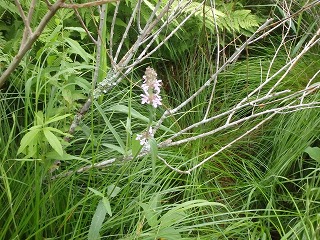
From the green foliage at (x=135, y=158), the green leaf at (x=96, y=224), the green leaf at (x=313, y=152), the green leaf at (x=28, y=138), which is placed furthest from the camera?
the green leaf at (x=313, y=152)

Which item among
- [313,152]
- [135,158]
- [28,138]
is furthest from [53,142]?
[313,152]

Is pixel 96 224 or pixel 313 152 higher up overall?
pixel 96 224

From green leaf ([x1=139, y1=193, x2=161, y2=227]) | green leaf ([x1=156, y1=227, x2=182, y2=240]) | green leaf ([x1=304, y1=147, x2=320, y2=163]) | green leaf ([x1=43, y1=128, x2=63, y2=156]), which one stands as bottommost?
green leaf ([x1=304, y1=147, x2=320, y2=163])

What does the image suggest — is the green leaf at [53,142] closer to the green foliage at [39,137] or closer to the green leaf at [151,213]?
the green foliage at [39,137]

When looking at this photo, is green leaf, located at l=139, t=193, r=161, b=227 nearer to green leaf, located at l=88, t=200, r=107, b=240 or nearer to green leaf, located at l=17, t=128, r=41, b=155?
green leaf, located at l=88, t=200, r=107, b=240

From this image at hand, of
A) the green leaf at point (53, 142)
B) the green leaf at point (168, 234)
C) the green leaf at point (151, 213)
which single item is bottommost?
the green leaf at point (168, 234)

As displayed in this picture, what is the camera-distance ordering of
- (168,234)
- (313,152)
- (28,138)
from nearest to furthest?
1. (28,138)
2. (168,234)
3. (313,152)

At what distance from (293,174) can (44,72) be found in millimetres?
1238

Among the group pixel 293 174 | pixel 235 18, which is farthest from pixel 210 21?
pixel 293 174

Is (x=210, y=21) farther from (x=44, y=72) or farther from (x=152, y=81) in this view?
(x=152, y=81)

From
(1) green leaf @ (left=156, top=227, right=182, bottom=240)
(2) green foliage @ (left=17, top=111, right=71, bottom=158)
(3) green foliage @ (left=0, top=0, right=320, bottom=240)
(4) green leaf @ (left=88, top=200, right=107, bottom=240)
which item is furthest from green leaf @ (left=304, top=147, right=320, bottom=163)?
(2) green foliage @ (left=17, top=111, right=71, bottom=158)

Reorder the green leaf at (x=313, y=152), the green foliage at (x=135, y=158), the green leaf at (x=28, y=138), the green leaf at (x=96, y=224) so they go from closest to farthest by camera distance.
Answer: the green leaf at (x=28, y=138) < the green leaf at (x=96, y=224) < the green foliage at (x=135, y=158) < the green leaf at (x=313, y=152)

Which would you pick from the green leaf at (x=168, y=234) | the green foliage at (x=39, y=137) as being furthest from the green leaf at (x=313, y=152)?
the green foliage at (x=39, y=137)

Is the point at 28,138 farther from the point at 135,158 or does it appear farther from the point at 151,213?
the point at 151,213
